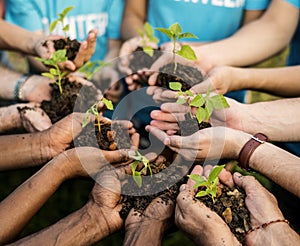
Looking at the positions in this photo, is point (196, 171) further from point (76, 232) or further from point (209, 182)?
point (76, 232)

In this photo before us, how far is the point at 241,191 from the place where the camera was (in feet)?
4.30

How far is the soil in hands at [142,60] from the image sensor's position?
1.94 metres

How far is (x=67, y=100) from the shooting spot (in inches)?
70.2

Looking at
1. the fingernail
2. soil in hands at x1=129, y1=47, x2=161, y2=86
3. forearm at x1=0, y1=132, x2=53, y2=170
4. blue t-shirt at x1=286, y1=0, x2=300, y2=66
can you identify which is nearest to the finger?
the fingernail

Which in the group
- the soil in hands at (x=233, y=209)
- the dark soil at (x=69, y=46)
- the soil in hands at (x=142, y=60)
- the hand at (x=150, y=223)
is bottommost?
the hand at (x=150, y=223)

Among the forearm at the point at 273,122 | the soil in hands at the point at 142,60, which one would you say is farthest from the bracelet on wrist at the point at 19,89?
the forearm at the point at 273,122

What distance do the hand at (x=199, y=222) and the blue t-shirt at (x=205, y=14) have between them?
1.27m

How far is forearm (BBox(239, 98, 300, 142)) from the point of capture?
1630mm

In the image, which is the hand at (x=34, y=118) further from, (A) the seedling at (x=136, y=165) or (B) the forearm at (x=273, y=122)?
(B) the forearm at (x=273, y=122)

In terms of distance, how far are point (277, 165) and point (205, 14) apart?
1.17 meters

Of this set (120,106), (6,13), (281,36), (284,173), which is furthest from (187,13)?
(284,173)

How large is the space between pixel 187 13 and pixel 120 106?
2.50ft

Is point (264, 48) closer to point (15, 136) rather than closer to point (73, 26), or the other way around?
point (73, 26)

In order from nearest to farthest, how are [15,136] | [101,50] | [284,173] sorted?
[284,173]
[15,136]
[101,50]
